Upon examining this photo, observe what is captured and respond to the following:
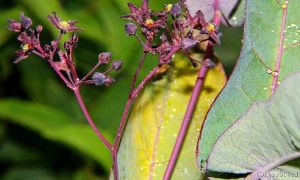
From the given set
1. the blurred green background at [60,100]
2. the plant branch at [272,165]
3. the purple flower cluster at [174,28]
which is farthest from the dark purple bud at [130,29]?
the blurred green background at [60,100]

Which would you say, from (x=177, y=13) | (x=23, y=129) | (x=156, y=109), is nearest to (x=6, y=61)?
(x=23, y=129)

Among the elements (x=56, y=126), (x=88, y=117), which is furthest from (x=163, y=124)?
(x=56, y=126)

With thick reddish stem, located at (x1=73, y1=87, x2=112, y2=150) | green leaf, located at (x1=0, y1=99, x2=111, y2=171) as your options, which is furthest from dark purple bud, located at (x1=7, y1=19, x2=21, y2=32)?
green leaf, located at (x1=0, y1=99, x2=111, y2=171)

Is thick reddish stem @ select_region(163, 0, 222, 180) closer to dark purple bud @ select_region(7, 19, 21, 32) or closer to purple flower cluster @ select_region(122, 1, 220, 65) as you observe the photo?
purple flower cluster @ select_region(122, 1, 220, 65)

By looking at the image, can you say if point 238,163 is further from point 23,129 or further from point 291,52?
point 23,129

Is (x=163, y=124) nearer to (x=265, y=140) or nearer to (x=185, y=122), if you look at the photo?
(x=185, y=122)

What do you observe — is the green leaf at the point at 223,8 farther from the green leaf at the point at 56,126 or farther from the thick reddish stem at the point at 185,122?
the green leaf at the point at 56,126
